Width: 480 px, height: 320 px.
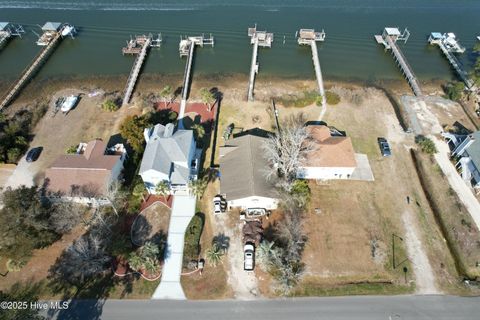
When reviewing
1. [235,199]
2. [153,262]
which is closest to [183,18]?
[235,199]

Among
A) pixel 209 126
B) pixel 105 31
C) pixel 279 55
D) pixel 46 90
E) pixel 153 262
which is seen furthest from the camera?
pixel 105 31

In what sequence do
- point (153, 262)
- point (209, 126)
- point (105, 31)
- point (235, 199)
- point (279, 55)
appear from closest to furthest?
point (153, 262)
point (235, 199)
point (209, 126)
point (279, 55)
point (105, 31)

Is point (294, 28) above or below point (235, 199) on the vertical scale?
above

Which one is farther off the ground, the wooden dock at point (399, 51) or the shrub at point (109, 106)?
the wooden dock at point (399, 51)

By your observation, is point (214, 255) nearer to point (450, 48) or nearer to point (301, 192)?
point (301, 192)

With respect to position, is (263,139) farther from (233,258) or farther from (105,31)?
(105,31)

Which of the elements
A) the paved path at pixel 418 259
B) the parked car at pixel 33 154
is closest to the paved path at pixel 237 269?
the paved path at pixel 418 259

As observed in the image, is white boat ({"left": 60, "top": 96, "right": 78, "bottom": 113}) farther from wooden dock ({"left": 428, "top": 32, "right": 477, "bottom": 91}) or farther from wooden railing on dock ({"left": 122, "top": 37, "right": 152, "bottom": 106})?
wooden dock ({"left": 428, "top": 32, "right": 477, "bottom": 91})

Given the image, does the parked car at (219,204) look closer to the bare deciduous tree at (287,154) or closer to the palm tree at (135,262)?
the bare deciduous tree at (287,154)
